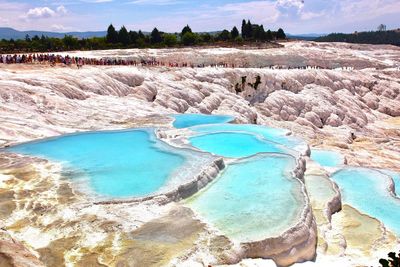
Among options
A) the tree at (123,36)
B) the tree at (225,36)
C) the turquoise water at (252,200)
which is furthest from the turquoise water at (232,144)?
the tree at (225,36)

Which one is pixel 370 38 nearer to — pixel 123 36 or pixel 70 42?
pixel 123 36

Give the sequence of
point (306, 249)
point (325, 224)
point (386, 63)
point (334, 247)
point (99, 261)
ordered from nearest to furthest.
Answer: point (99, 261) < point (306, 249) < point (334, 247) < point (325, 224) < point (386, 63)

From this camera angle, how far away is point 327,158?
22562 millimetres

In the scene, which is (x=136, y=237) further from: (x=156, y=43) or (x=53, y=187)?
(x=156, y=43)

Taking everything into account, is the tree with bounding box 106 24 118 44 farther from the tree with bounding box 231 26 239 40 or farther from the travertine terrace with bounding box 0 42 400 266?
the tree with bounding box 231 26 239 40

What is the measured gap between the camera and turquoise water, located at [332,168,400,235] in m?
15.0

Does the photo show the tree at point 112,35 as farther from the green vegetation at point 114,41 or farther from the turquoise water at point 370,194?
the turquoise water at point 370,194

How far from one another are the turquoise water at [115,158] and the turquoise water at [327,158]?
8607mm

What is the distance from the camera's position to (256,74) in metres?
40.6

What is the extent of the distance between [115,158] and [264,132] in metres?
9.55

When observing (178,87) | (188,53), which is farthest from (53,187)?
(188,53)

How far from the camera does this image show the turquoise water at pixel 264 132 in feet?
69.2

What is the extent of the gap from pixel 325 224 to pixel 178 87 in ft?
68.9

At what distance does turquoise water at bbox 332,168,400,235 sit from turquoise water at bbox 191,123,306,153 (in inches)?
105
